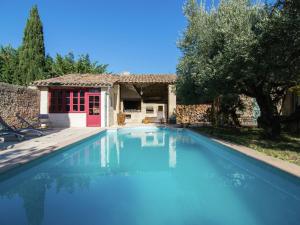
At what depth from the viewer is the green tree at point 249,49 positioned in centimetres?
768

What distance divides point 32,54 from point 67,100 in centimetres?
1291

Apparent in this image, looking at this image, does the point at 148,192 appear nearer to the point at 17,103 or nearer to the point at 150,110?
the point at 17,103

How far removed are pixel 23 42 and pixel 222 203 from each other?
97.7 feet

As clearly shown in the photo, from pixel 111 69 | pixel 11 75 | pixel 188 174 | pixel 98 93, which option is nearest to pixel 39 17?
pixel 11 75

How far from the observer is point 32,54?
28.5 metres

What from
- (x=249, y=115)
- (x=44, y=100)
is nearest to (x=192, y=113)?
(x=249, y=115)

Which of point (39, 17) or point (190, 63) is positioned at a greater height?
point (39, 17)

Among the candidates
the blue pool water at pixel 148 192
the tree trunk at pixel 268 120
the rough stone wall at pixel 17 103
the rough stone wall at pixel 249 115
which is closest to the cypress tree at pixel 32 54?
the rough stone wall at pixel 17 103

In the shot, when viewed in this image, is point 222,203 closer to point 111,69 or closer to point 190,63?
point 190,63

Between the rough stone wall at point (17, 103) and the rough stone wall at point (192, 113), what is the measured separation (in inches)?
407

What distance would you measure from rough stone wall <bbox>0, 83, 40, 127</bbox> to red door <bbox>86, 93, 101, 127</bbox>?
3353 millimetres

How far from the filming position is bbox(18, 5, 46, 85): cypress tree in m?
28.3

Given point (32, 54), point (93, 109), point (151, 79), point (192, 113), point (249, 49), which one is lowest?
point (192, 113)

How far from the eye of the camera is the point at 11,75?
3025cm
